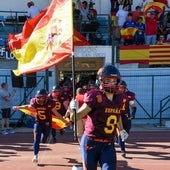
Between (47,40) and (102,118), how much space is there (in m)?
2.87

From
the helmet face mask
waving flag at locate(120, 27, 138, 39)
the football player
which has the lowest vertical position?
the football player

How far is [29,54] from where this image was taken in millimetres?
9594

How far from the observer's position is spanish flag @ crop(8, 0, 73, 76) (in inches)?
348

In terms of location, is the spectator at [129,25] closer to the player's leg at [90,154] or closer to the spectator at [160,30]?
the spectator at [160,30]

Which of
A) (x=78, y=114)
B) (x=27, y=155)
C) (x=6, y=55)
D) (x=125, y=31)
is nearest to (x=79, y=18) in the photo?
(x=125, y=31)

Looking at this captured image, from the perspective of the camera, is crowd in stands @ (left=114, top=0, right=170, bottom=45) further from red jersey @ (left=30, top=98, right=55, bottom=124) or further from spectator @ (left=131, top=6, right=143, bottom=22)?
red jersey @ (left=30, top=98, right=55, bottom=124)

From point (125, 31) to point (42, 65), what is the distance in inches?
470

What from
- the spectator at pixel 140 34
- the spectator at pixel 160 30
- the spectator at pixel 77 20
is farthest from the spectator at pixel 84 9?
the spectator at pixel 160 30

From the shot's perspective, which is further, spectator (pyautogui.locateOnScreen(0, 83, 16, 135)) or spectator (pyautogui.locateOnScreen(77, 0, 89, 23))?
spectator (pyautogui.locateOnScreen(77, 0, 89, 23))

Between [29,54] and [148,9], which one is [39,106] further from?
[148,9]

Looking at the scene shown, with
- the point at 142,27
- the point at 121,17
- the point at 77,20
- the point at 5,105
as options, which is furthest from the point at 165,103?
the point at 5,105

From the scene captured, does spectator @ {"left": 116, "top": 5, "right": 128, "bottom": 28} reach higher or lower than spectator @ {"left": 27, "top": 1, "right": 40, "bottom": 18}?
lower

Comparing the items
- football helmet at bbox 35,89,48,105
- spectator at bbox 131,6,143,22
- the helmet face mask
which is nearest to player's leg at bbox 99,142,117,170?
the helmet face mask

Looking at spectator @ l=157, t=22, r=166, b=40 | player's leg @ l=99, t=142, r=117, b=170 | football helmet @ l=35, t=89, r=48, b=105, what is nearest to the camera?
player's leg @ l=99, t=142, r=117, b=170
